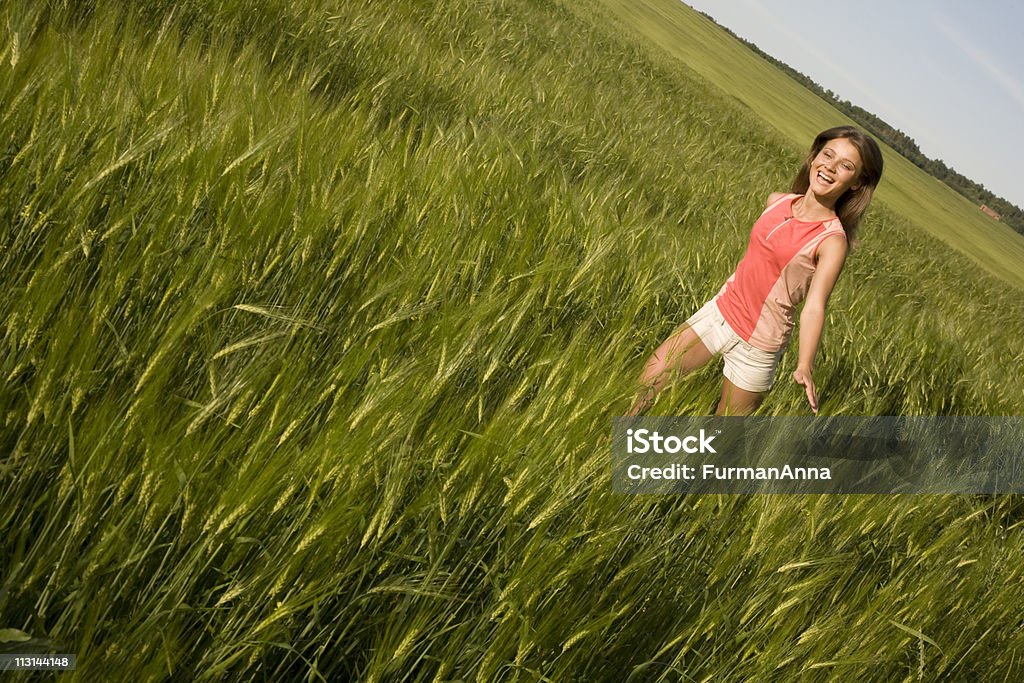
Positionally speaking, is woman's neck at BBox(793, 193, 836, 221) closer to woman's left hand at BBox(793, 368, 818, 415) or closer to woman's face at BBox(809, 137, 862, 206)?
woman's face at BBox(809, 137, 862, 206)

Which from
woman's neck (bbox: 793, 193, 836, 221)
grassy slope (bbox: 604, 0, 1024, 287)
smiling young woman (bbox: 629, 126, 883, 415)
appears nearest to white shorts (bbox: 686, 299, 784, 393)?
smiling young woman (bbox: 629, 126, 883, 415)

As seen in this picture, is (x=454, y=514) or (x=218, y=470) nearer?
(x=218, y=470)

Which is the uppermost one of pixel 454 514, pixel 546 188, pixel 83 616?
pixel 546 188

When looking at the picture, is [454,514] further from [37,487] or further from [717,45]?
[717,45]

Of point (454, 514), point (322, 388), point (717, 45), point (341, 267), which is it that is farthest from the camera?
point (717, 45)

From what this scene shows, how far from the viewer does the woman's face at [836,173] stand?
2043 millimetres

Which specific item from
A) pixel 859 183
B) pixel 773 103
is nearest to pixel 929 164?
pixel 773 103

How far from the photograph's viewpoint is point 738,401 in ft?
6.37

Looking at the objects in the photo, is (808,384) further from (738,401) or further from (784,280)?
(784,280)

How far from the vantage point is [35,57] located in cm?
122

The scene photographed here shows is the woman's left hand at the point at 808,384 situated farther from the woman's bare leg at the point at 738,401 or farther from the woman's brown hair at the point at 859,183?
the woman's brown hair at the point at 859,183

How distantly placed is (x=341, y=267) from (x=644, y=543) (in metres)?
0.77

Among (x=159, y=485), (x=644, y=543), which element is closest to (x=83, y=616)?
(x=159, y=485)

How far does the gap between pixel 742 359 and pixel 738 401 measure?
13 centimetres
